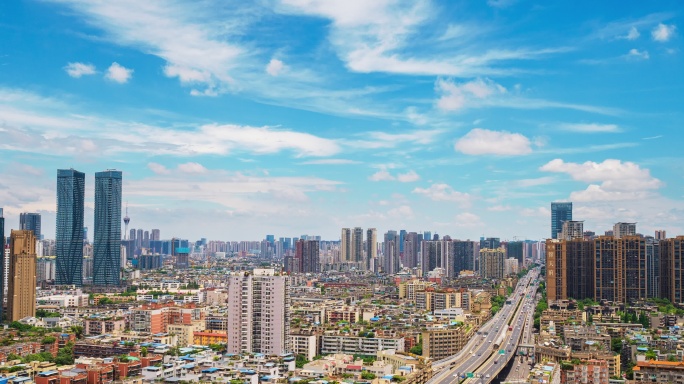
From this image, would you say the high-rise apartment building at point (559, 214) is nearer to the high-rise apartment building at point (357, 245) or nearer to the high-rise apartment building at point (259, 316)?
the high-rise apartment building at point (357, 245)

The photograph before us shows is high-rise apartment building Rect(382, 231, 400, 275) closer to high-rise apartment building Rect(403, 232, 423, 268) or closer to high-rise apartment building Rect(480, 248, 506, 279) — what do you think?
high-rise apartment building Rect(403, 232, 423, 268)

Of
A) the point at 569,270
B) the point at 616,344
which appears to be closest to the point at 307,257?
the point at 569,270

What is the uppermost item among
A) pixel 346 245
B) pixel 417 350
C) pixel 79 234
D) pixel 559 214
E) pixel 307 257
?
pixel 559 214

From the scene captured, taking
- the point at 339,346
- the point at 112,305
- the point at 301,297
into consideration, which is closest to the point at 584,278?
the point at 301,297

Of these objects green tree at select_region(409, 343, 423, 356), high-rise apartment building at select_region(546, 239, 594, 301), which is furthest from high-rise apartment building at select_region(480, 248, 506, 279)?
green tree at select_region(409, 343, 423, 356)

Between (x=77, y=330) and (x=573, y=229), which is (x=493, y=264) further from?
(x=77, y=330)

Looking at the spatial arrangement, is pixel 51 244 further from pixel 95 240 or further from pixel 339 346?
pixel 339 346
